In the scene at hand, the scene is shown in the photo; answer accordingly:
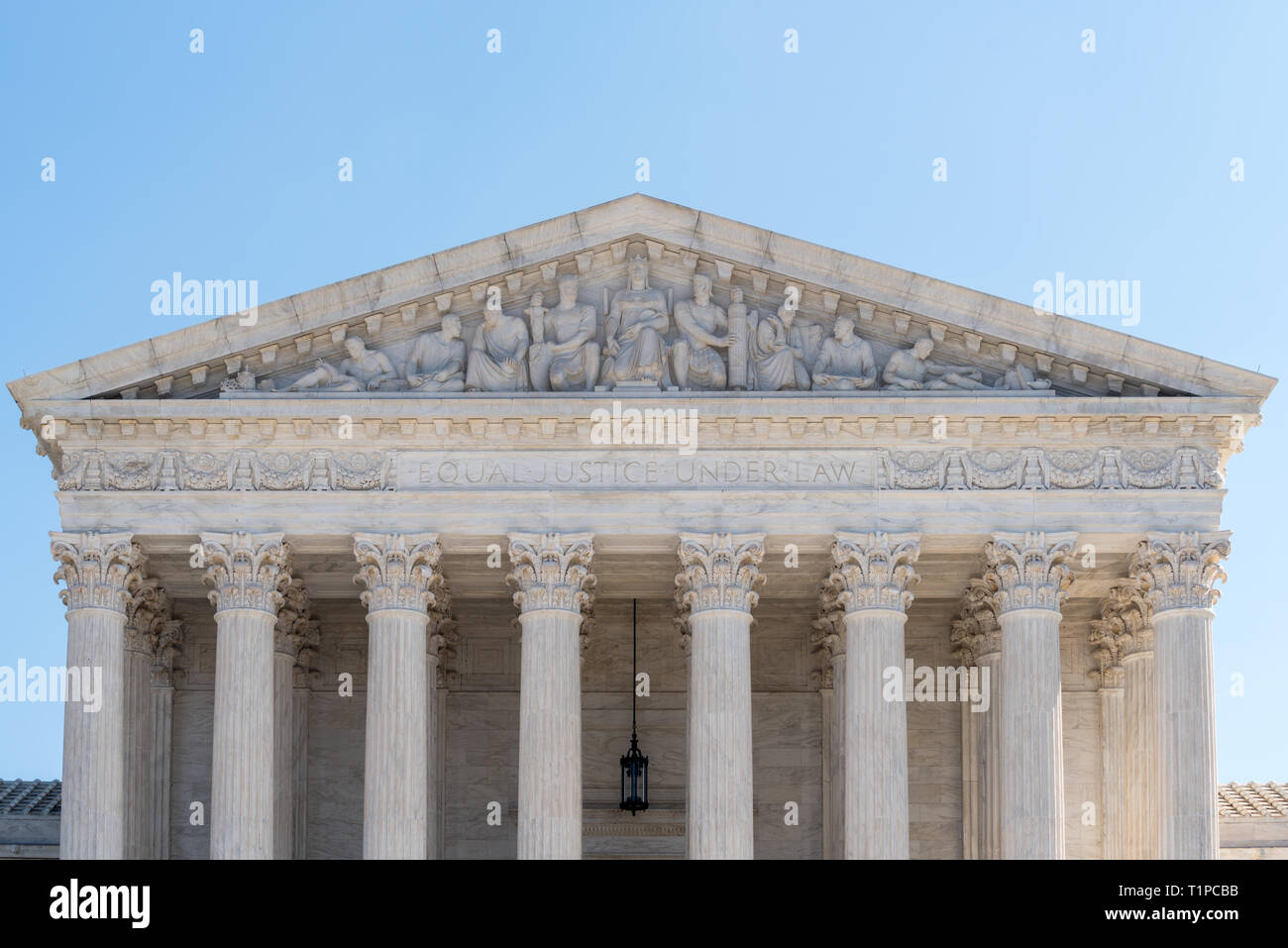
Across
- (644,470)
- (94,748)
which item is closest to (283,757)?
(94,748)

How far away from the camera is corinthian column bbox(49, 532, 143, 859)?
49.3 metres

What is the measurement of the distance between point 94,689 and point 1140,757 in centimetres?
2189

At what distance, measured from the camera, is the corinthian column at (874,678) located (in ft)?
163

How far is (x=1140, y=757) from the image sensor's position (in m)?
54.3

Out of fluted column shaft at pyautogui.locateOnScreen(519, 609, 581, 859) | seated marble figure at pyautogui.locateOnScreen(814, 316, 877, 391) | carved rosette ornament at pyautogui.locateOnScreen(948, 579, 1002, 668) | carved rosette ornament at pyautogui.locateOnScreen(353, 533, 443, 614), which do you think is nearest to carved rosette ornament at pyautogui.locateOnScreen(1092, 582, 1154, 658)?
carved rosette ornament at pyautogui.locateOnScreen(948, 579, 1002, 668)

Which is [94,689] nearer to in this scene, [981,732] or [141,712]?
[141,712]

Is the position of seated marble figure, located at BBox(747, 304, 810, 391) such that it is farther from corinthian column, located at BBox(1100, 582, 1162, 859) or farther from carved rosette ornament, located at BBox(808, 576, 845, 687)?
corinthian column, located at BBox(1100, 582, 1162, 859)

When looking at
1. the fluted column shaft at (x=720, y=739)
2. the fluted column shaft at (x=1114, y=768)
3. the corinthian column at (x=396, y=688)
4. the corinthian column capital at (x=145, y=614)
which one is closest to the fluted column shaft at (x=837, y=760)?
the fluted column shaft at (x=720, y=739)

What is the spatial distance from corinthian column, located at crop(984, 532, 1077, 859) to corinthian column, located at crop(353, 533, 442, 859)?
11403 mm

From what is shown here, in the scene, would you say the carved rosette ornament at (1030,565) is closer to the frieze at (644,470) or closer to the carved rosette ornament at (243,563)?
the frieze at (644,470)

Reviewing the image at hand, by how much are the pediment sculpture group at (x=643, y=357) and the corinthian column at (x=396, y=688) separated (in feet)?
11.5

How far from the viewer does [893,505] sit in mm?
50594
